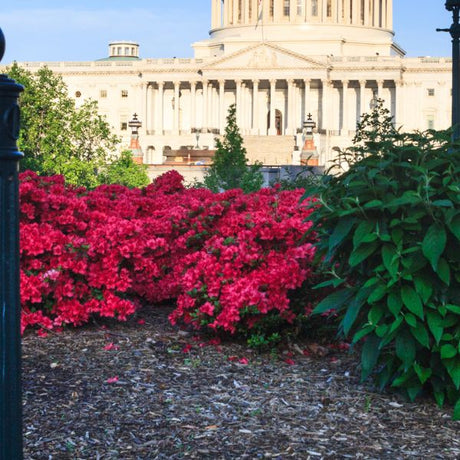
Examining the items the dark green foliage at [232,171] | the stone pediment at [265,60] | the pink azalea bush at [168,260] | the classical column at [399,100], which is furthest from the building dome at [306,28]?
the pink azalea bush at [168,260]

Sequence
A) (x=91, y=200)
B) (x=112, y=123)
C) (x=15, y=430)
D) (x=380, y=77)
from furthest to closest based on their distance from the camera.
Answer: (x=112, y=123) → (x=380, y=77) → (x=91, y=200) → (x=15, y=430)

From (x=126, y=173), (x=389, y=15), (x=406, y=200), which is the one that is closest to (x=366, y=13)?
(x=389, y=15)

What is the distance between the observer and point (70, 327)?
11.1 metres

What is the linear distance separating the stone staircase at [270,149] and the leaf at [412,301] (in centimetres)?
8246

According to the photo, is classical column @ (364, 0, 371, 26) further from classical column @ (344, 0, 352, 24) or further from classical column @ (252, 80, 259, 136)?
classical column @ (252, 80, 259, 136)

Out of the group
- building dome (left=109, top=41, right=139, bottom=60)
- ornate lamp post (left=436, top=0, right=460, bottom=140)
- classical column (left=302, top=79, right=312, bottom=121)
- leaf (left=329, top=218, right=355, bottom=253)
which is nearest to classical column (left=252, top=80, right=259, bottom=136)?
classical column (left=302, top=79, right=312, bottom=121)

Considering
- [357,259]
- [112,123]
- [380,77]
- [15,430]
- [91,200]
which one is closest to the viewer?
[15,430]

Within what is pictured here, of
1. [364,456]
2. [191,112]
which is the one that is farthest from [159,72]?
[364,456]

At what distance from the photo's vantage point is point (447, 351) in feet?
26.2

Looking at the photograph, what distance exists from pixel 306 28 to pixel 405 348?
358 feet

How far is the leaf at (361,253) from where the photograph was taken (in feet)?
26.5

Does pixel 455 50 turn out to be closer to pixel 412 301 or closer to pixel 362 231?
pixel 362 231

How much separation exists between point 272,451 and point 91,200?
664 cm

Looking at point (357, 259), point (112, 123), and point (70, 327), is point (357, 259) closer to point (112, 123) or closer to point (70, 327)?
point (70, 327)
